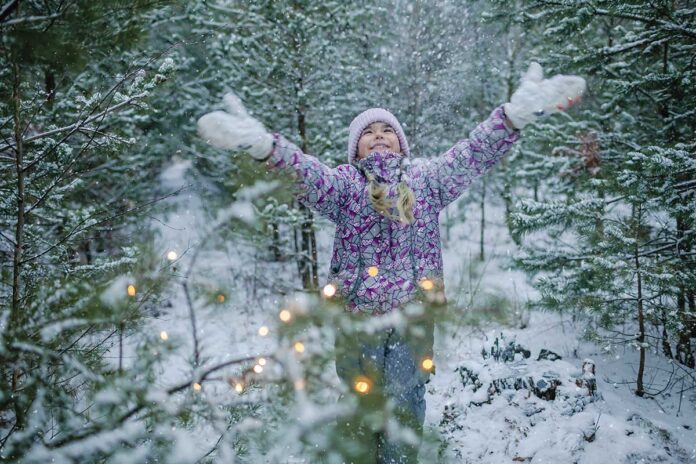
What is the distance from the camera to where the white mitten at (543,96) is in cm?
195

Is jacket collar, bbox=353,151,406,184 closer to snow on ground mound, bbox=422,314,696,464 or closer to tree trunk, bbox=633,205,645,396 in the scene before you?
snow on ground mound, bbox=422,314,696,464

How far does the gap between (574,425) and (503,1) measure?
4761 millimetres

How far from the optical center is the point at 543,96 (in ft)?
6.46

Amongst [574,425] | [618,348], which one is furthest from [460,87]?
[574,425]

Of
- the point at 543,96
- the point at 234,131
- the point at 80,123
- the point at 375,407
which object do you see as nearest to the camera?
the point at 375,407

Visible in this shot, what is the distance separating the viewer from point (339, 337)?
1.26m

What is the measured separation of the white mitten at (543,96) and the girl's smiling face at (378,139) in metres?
0.80

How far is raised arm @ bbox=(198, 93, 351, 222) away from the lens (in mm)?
1560

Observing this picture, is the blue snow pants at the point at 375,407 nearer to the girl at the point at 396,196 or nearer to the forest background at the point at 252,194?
the forest background at the point at 252,194

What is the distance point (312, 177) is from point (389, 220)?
56cm

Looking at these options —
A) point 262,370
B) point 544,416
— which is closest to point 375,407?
point 262,370

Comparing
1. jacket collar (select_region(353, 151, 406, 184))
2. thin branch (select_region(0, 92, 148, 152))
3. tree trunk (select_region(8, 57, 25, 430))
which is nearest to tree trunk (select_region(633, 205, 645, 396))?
jacket collar (select_region(353, 151, 406, 184))

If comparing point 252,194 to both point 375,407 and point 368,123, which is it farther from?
point 368,123

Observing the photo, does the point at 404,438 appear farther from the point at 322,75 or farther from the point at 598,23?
the point at 598,23
